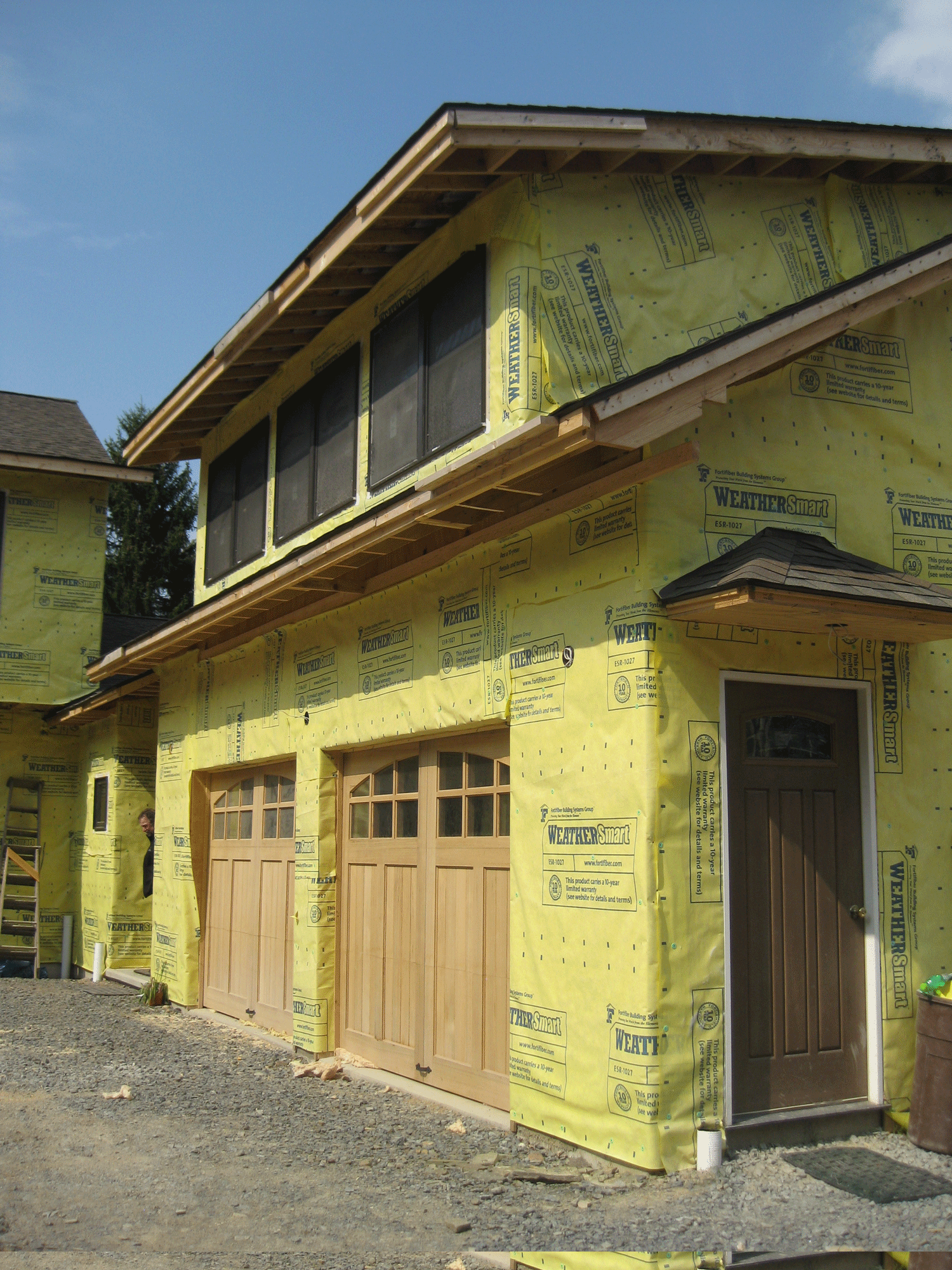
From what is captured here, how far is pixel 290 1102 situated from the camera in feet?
27.1

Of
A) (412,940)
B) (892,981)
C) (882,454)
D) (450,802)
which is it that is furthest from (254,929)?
(882,454)

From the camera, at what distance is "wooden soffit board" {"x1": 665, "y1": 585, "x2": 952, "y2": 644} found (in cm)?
588

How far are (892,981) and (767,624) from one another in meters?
2.25

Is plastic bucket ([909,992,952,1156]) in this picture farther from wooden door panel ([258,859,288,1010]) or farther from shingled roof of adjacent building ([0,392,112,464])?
shingled roof of adjacent building ([0,392,112,464])

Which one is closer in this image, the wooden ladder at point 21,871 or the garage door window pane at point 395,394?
the garage door window pane at point 395,394

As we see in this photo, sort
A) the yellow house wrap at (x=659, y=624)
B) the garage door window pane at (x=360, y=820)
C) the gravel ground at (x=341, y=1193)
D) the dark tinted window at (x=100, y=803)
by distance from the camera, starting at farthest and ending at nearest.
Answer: the dark tinted window at (x=100, y=803), the garage door window pane at (x=360, y=820), the yellow house wrap at (x=659, y=624), the gravel ground at (x=341, y=1193)

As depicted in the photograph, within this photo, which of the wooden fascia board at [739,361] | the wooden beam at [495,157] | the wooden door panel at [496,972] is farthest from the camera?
the wooden door panel at [496,972]

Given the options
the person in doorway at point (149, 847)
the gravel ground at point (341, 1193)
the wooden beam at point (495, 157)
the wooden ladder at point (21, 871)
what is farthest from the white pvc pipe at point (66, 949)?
the wooden beam at point (495, 157)

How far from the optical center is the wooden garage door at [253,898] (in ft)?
35.5

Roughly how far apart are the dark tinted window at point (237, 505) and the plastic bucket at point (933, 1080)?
7.33 meters

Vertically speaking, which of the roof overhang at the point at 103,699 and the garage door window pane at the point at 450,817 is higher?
the roof overhang at the point at 103,699

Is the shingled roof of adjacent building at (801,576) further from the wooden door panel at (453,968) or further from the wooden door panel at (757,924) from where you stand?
the wooden door panel at (453,968)

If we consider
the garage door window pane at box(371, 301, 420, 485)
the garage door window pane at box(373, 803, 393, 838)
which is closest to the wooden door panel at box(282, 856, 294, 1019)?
the garage door window pane at box(373, 803, 393, 838)

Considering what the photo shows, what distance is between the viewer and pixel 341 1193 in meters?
6.09
